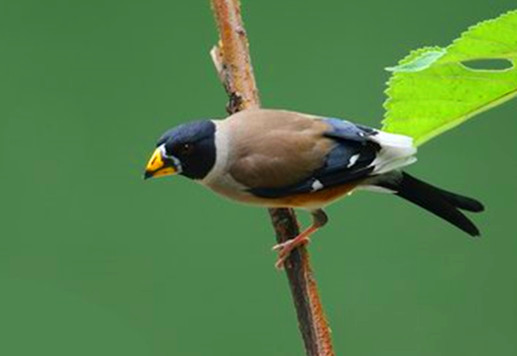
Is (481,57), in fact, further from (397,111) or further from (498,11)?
(498,11)

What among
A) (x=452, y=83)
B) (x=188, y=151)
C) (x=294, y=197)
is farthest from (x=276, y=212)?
(x=452, y=83)

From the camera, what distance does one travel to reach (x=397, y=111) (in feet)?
2.68

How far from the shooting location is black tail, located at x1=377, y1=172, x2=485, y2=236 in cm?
154

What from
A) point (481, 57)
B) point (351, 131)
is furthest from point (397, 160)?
point (481, 57)

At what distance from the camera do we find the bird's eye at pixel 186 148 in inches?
57.1

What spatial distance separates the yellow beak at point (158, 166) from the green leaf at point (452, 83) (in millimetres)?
583

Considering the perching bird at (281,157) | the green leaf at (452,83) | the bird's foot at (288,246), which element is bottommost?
the bird's foot at (288,246)

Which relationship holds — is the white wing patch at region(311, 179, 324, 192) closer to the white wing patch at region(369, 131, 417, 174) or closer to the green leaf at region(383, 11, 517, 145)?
the white wing patch at region(369, 131, 417, 174)

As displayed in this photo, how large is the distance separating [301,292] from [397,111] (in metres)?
0.32

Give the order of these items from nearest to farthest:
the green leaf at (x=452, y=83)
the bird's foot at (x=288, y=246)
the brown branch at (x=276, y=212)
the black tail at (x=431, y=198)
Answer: the green leaf at (x=452, y=83) → the brown branch at (x=276, y=212) → the bird's foot at (x=288, y=246) → the black tail at (x=431, y=198)

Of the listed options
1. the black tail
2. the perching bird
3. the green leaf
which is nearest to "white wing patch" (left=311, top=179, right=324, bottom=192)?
the perching bird

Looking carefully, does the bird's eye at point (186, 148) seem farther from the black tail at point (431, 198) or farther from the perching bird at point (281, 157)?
the black tail at point (431, 198)

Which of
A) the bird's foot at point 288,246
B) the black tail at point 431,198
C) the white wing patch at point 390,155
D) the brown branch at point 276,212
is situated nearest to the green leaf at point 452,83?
the brown branch at point 276,212

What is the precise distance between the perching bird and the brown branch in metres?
0.03
